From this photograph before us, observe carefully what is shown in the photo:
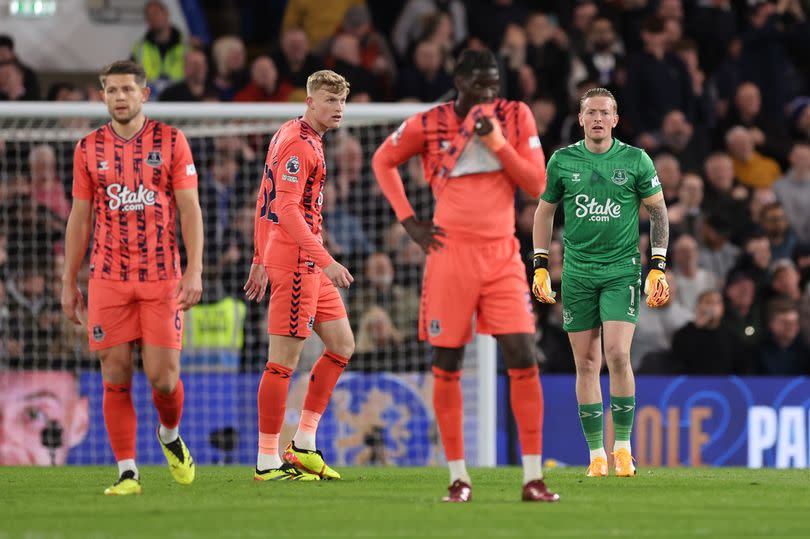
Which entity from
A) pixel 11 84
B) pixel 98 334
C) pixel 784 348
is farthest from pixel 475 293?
pixel 11 84

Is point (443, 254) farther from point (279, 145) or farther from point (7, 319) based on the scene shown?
point (7, 319)

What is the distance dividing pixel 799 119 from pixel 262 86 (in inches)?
243

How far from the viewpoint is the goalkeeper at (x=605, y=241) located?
947 cm

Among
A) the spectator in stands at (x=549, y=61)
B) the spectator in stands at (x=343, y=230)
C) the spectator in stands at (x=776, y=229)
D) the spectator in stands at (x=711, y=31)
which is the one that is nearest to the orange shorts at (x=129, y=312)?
the spectator in stands at (x=343, y=230)

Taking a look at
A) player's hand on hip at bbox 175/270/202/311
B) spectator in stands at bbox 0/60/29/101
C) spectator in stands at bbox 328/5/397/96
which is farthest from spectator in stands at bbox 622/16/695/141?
player's hand on hip at bbox 175/270/202/311

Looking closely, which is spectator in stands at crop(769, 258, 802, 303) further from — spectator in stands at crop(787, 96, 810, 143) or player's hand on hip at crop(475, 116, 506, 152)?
player's hand on hip at crop(475, 116, 506, 152)

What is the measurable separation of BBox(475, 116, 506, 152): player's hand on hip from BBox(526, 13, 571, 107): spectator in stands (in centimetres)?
949

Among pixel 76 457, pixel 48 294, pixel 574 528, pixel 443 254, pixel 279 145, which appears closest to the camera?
pixel 574 528

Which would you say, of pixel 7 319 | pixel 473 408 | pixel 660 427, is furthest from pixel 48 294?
pixel 660 427

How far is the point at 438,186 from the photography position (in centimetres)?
760

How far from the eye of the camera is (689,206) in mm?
15469

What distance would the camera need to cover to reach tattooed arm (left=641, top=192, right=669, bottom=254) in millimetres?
9516

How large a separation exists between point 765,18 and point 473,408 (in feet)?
23.2

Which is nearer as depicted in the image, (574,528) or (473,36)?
(574,528)
